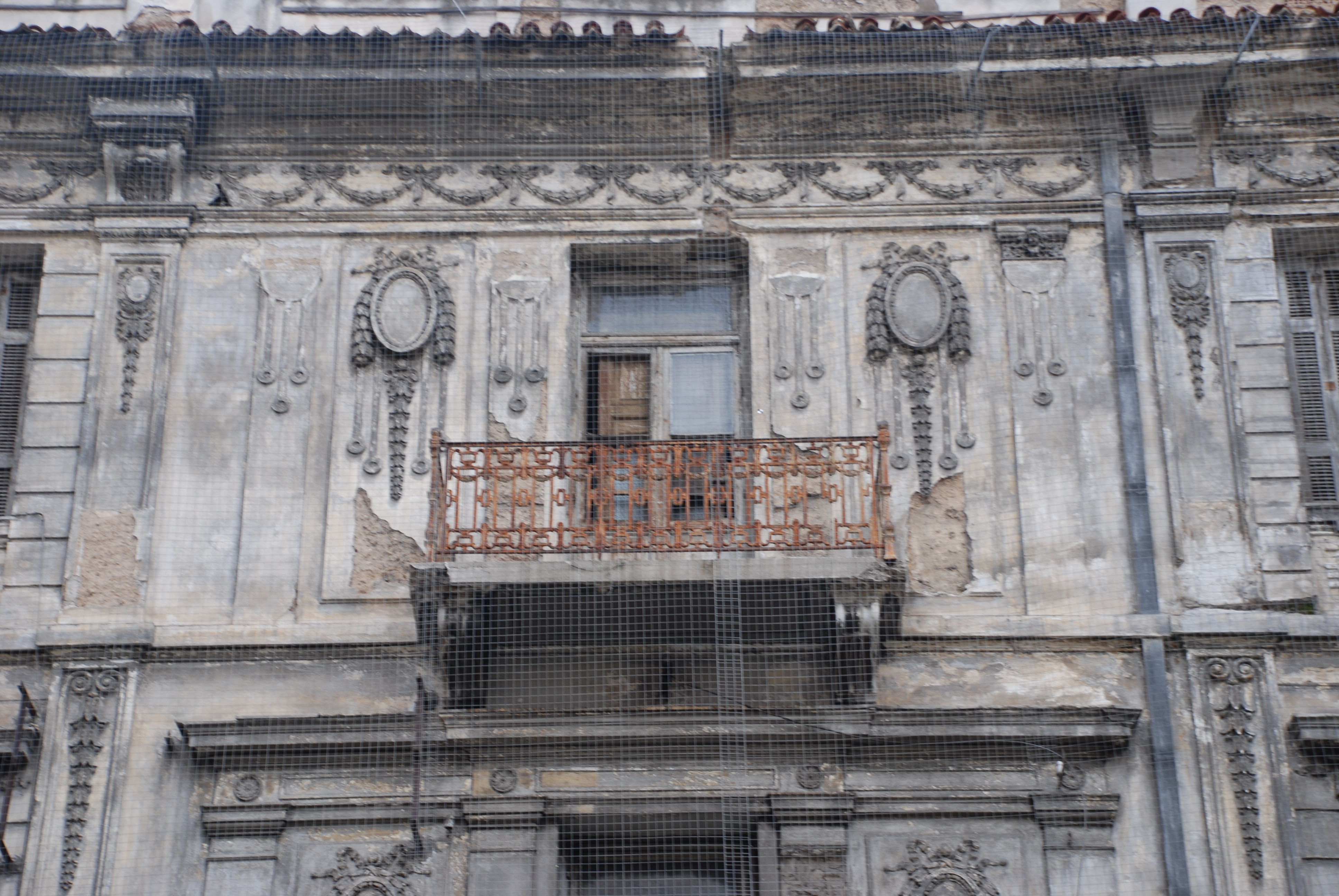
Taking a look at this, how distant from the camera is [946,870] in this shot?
29.2 feet

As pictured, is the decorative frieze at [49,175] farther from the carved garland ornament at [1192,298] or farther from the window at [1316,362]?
the window at [1316,362]

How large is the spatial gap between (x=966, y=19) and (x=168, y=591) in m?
6.10

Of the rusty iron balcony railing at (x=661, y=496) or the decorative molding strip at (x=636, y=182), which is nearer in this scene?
the rusty iron balcony railing at (x=661, y=496)

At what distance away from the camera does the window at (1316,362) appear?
1005 centimetres

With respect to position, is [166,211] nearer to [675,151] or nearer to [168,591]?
[168,591]

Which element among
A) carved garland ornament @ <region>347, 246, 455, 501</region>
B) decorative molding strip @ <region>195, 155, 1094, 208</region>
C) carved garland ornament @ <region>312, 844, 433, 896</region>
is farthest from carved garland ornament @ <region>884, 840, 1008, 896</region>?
decorative molding strip @ <region>195, 155, 1094, 208</region>

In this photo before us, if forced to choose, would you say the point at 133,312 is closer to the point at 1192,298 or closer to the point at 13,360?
the point at 13,360

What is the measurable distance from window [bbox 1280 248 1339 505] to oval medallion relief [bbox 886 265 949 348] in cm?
215

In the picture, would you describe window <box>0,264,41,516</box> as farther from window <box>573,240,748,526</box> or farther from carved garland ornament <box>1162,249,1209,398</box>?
carved garland ornament <box>1162,249,1209,398</box>

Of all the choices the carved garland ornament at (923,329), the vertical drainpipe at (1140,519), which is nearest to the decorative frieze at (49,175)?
the carved garland ornament at (923,329)

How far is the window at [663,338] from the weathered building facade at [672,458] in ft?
0.09

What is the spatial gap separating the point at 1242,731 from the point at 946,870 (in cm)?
178

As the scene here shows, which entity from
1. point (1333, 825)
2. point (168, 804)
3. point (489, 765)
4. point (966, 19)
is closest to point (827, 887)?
point (489, 765)

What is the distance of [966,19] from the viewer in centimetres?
1102
